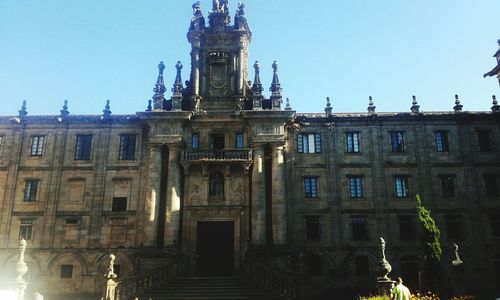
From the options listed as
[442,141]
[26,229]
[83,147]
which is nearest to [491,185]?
[442,141]

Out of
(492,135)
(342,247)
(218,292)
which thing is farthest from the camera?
(492,135)

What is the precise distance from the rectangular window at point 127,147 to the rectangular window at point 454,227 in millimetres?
25556

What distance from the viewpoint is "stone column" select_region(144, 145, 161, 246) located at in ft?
109

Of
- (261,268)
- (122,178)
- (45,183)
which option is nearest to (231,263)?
(261,268)

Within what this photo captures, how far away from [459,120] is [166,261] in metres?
26.1

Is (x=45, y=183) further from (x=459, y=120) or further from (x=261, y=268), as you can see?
(x=459, y=120)

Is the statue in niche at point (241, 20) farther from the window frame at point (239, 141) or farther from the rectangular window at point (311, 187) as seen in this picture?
the rectangular window at point (311, 187)

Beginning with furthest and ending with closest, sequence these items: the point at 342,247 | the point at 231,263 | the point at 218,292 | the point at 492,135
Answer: the point at 492,135 → the point at 342,247 → the point at 231,263 → the point at 218,292

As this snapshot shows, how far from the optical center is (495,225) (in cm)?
3628

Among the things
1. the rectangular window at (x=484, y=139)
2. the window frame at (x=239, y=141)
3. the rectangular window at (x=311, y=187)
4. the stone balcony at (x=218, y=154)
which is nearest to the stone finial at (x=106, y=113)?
the stone balcony at (x=218, y=154)

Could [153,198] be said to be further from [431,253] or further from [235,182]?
[431,253]

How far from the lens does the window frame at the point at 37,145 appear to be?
3781cm

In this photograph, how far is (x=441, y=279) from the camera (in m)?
31.1

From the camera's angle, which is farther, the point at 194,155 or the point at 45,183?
the point at 45,183
